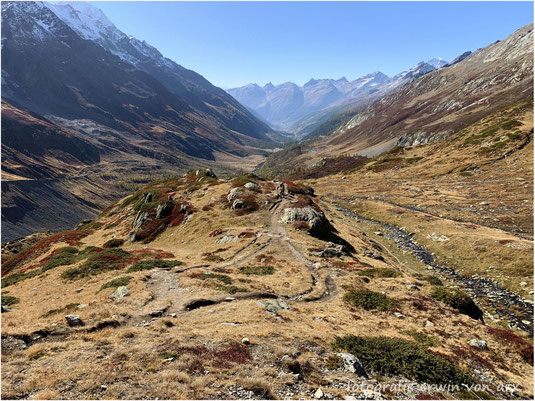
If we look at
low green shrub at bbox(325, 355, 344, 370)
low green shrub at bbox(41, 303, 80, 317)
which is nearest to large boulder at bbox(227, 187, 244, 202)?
low green shrub at bbox(41, 303, 80, 317)

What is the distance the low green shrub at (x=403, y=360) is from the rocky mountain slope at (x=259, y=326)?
0.08 m

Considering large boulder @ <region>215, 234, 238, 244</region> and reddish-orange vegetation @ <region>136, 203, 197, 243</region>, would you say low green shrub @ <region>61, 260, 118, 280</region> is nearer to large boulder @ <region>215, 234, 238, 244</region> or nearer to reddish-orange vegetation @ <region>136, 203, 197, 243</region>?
large boulder @ <region>215, 234, 238, 244</region>

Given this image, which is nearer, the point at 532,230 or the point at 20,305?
the point at 20,305

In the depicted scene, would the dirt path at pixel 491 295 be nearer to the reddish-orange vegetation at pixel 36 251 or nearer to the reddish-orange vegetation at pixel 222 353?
the reddish-orange vegetation at pixel 222 353

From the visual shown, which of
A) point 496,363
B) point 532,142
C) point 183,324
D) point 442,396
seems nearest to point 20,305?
point 183,324

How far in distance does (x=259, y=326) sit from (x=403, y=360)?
930 centimetres

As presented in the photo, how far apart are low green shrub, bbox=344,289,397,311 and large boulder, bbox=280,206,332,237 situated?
82.7 feet

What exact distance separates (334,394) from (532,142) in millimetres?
161446

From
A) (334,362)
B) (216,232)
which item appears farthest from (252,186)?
(334,362)

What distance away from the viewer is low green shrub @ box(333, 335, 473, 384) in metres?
15.4

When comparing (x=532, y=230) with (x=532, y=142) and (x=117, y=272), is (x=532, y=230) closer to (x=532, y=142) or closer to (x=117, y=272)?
(x=117, y=272)

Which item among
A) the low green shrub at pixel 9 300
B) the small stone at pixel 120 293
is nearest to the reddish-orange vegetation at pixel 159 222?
the low green shrub at pixel 9 300

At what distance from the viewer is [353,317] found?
23.8m

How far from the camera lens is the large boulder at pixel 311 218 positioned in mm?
54078
